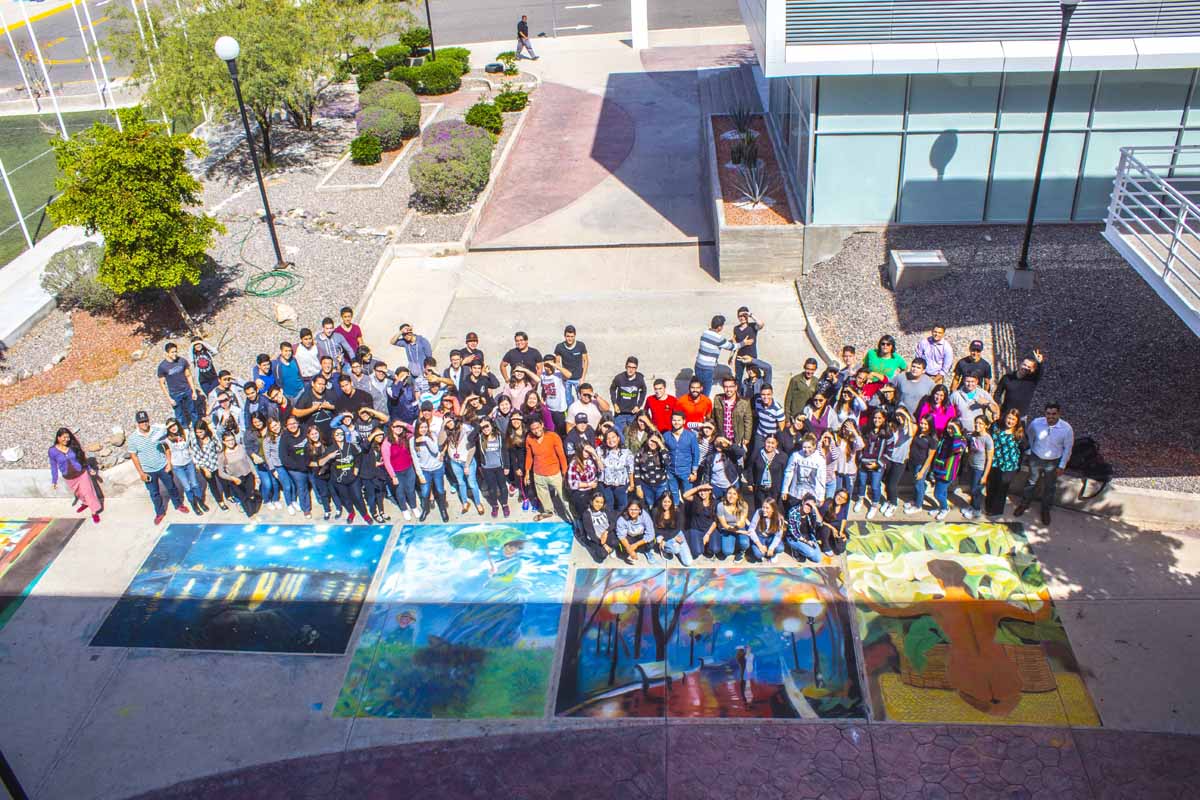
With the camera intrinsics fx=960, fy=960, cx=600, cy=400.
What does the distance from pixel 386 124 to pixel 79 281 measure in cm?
906

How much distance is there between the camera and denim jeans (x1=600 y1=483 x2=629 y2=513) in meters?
10.6

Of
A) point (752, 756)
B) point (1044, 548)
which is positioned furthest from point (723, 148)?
point (752, 756)

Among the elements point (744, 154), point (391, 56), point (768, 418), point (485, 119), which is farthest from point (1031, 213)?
point (391, 56)

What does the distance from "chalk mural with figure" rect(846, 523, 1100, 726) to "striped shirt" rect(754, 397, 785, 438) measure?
149 cm

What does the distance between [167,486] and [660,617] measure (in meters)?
6.34

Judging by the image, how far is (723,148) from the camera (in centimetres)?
2141

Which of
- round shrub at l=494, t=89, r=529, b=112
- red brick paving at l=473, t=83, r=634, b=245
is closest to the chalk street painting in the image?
red brick paving at l=473, t=83, r=634, b=245

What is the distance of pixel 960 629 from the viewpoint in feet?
31.3

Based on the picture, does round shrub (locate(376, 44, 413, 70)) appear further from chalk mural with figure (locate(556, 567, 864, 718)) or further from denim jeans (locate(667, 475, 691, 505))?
chalk mural with figure (locate(556, 567, 864, 718))

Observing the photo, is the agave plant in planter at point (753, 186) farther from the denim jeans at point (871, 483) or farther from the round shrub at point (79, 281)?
the round shrub at point (79, 281)

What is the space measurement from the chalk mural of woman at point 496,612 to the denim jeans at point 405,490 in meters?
1.42

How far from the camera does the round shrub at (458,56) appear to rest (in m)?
30.5

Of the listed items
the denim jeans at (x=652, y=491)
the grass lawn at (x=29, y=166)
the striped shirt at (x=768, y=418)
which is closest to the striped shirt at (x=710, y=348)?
the striped shirt at (x=768, y=418)

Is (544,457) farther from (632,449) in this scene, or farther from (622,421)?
(622,421)
